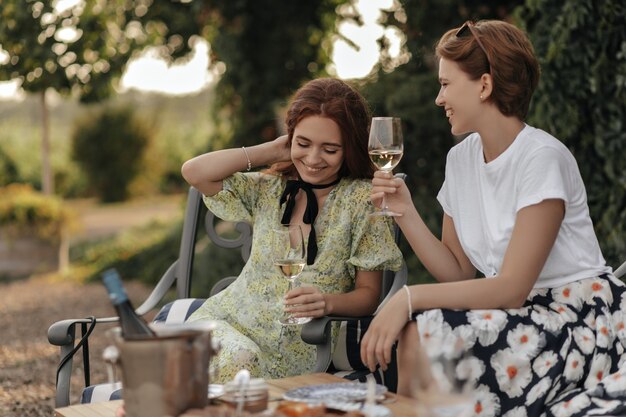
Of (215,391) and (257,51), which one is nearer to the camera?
(215,391)

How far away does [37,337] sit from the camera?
7.88 m

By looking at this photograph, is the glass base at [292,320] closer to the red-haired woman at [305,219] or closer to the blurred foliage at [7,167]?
the red-haired woman at [305,219]

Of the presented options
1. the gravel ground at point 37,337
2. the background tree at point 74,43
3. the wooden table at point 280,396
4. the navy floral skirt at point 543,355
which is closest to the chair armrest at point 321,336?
the wooden table at point 280,396

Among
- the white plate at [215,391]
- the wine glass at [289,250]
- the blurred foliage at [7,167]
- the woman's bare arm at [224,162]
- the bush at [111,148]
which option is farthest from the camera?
the blurred foliage at [7,167]

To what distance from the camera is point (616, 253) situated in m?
5.05

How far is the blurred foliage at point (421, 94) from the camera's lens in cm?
669

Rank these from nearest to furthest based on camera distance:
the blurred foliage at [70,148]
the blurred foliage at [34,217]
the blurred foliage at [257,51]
→ the blurred foliage at [257,51] → the blurred foliage at [34,217] → the blurred foliage at [70,148]

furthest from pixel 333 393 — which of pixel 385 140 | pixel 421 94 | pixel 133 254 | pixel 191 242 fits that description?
pixel 133 254

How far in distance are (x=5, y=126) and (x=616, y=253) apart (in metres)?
18.3

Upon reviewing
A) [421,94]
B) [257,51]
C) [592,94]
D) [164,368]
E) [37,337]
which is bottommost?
[37,337]

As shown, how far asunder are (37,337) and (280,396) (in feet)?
19.1

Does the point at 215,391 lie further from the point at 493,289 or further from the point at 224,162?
the point at 224,162

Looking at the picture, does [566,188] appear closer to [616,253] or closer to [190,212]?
[190,212]

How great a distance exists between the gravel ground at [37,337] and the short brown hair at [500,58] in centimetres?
334
